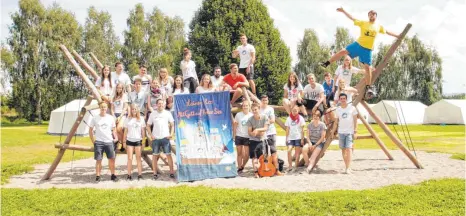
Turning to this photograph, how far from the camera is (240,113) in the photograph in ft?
38.0

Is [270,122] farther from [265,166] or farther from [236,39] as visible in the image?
[236,39]

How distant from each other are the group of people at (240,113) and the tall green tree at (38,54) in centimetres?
3663

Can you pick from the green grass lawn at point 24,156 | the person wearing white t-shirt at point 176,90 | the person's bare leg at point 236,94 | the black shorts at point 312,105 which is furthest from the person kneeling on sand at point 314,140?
the green grass lawn at point 24,156

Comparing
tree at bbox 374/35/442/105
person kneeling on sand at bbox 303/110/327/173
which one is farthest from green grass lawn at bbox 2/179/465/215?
tree at bbox 374/35/442/105

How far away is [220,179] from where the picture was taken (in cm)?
1095

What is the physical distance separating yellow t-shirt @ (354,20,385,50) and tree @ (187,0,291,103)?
746 inches

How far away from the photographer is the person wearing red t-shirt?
12.0m

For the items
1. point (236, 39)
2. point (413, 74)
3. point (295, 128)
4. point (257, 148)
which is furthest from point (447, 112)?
point (257, 148)

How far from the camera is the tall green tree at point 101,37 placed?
47.5 metres

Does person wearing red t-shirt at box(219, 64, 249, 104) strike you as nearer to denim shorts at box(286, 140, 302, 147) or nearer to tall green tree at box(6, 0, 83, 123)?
denim shorts at box(286, 140, 302, 147)

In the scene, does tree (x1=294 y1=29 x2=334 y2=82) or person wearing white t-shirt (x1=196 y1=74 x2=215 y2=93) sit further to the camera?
tree (x1=294 y1=29 x2=334 y2=82)

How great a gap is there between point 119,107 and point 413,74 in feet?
147

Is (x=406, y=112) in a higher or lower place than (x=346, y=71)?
lower

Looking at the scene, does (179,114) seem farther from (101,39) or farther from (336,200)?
(101,39)
